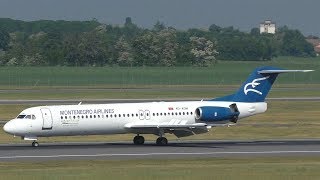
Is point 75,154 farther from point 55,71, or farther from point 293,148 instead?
point 55,71

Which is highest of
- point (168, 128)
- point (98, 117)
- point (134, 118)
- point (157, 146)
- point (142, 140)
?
point (98, 117)

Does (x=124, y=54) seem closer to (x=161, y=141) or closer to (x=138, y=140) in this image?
(x=138, y=140)

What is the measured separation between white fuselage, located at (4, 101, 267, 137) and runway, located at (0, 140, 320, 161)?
1000mm

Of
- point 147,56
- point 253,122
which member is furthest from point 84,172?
point 147,56

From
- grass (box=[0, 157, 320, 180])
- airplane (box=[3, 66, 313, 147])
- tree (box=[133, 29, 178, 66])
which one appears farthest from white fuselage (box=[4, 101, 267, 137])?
tree (box=[133, 29, 178, 66])

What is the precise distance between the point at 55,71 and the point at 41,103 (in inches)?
2923

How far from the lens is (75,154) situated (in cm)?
5659

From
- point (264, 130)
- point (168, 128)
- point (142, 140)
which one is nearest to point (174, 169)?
point (168, 128)

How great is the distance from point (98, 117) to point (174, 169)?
13.6 m

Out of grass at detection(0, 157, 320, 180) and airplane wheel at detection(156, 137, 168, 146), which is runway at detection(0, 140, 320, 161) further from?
grass at detection(0, 157, 320, 180)

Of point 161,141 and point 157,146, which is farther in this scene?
point 161,141

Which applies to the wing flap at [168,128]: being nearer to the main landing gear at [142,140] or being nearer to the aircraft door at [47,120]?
the main landing gear at [142,140]

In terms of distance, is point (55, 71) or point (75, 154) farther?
point (55, 71)

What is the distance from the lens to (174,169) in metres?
49.4
